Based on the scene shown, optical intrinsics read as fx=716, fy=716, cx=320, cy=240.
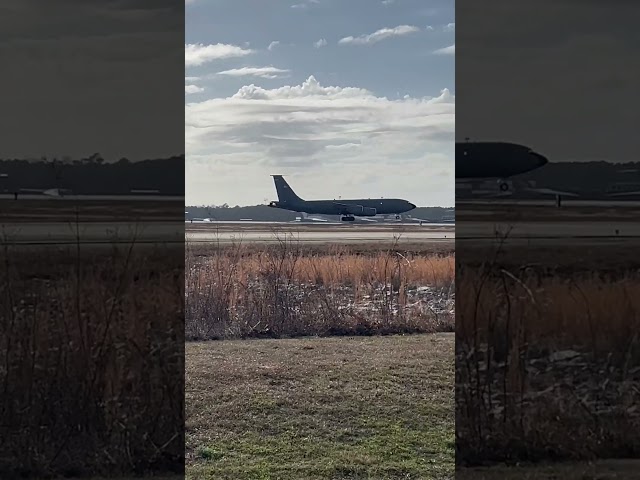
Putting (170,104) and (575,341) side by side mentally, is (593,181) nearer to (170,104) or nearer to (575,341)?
(575,341)

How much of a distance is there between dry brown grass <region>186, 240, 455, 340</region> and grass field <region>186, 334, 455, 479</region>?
0.77 meters

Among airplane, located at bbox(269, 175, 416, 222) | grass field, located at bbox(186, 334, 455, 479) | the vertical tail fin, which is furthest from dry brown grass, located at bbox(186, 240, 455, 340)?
airplane, located at bbox(269, 175, 416, 222)

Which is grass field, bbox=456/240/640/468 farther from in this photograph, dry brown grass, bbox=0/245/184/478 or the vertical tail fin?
the vertical tail fin

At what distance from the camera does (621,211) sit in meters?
2.32

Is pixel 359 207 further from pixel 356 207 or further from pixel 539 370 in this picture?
pixel 539 370

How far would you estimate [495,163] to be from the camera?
88.0 inches

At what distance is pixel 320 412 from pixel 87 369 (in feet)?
6.74

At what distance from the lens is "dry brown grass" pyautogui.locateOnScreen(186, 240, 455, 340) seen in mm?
6094

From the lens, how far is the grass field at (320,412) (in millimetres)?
3402

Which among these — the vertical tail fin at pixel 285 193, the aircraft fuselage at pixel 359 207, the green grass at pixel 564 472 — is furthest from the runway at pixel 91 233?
the aircraft fuselage at pixel 359 207

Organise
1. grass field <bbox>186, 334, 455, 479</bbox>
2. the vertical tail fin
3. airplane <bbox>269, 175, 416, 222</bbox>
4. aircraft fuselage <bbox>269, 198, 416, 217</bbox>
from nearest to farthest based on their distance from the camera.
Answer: grass field <bbox>186, 334, 455, 479</bbox>
the vertical tail fin
airplane <bbox>269, 175, 416, 222</bbox>
aircraft fuselage <bbox>269, 198, 416, 217</bbox>

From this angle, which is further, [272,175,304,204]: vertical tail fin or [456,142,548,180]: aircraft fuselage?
[272,175,304,204]: vertical tail fin

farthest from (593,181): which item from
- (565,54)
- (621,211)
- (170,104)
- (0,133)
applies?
(0,133)

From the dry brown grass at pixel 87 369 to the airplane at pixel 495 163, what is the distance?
95 centimetres
